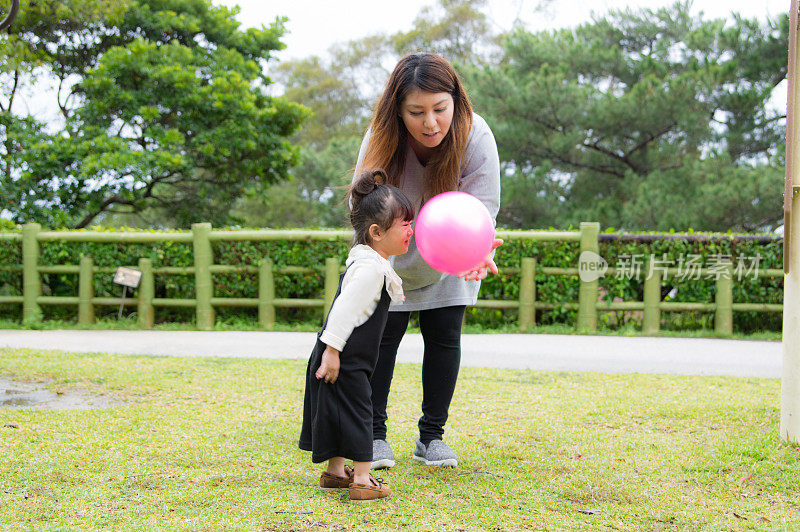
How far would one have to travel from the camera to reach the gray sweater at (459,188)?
108 inches

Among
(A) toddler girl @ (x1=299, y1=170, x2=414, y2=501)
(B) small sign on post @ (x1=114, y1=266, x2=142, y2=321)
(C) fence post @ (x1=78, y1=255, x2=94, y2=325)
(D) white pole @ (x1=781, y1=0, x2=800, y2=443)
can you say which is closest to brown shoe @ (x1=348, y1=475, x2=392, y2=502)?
(A) toddler girl @ (x1=299, y1=170, x2=414, y2=501)

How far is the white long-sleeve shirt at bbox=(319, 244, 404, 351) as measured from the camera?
2404mm

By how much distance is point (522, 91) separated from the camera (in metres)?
13.4

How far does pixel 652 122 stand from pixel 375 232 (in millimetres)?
12017

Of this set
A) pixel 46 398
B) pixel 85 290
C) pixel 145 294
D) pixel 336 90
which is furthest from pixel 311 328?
pixel 336 90

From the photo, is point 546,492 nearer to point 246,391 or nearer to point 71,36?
point 246,391

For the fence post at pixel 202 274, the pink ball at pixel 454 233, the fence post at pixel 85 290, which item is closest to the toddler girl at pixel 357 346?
the pink ball at pixel 454 233

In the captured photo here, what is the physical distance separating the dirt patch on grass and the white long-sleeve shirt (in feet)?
6.27

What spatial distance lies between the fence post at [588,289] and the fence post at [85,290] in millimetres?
5137

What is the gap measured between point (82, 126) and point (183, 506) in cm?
1133

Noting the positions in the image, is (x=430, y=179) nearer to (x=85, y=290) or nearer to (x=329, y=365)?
(x=329, y=365)

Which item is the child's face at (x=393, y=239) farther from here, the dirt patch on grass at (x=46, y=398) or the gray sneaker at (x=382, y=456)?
the dirt patch on grass at (x=46, y=398)

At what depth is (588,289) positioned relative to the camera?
7594 mm

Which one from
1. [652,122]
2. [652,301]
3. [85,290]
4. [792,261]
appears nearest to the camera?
[792,261]
